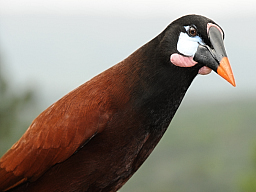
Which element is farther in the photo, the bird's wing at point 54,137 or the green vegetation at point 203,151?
the green vegetation at point 203,151

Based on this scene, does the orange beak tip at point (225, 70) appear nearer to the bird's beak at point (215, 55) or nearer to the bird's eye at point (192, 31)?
the bird's beak at point (215, 55)

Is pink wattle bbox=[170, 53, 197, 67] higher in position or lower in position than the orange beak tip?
higher

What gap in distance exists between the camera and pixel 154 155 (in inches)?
159

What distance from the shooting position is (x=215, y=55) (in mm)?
885

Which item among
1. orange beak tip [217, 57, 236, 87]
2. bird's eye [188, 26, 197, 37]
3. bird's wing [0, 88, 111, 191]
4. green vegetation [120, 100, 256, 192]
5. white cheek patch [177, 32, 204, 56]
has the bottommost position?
green vegetation [120, 100, 256, 192]

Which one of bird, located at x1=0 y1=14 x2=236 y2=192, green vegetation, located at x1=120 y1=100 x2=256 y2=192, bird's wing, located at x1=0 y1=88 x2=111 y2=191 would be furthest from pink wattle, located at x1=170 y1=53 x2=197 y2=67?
green vegetation, located at x1=120 y1=100 x2=256 y2=192

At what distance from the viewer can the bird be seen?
94 centimetres

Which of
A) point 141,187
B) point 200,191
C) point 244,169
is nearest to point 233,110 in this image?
point 244,169

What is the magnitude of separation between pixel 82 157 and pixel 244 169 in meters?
3.58

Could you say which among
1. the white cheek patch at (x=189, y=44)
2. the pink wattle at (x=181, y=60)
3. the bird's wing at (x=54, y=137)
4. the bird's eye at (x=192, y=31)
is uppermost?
the bird's eye at (x=192, y=31)

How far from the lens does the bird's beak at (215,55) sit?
88 cm

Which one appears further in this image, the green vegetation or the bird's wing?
the green vegetation

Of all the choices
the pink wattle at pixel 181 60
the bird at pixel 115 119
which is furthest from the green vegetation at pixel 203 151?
the pink wattle at pixel 181 60

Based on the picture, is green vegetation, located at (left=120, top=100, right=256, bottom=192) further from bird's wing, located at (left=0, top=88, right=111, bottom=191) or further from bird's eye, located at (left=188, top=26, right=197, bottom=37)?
bird's eye, located at (left=188, top=26, right=197, bottom=37)
